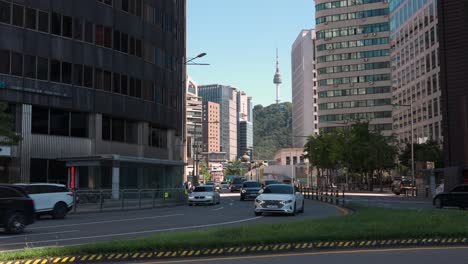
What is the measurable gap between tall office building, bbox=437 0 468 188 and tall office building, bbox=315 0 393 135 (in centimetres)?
8082

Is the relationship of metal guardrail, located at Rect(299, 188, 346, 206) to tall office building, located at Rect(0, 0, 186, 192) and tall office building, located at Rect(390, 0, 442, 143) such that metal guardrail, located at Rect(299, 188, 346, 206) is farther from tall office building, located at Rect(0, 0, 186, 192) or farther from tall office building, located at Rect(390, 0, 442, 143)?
tall office building, located at Rect(390, 0, 442, 143)

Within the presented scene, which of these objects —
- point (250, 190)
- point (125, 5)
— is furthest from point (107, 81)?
point (250, 190)

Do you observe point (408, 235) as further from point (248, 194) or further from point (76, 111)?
point (76, 111)

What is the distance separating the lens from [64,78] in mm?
45438

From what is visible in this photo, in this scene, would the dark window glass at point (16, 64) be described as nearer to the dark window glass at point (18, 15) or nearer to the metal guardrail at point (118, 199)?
the dark window glass at point (18, 15)

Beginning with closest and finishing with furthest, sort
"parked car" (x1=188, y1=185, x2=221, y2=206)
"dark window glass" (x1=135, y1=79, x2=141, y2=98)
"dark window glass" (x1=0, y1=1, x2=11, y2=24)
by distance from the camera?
"parked car" (x1=188, y1=185, x2=221, y2=206) < "dark window glass" (x1=0, y1=1, x2=11, y2=24) < "dark window glass" (x1=135, y1=79, x2=141, y2=98)

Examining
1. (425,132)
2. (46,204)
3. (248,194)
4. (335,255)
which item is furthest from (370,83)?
(335,255)

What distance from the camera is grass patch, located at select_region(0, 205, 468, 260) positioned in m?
12.3

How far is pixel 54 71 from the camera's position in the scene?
44594mm

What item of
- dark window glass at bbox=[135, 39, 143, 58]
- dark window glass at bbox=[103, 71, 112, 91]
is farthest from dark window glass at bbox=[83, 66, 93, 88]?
dark window glass at bbox=[135, 39, 143, 58]

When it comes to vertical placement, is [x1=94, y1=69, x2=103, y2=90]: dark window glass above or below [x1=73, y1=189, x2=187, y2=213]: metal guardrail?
above

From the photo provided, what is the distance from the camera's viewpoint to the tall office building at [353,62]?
138 m

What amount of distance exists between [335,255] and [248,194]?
33.4m

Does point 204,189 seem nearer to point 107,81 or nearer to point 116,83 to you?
point 107,81
